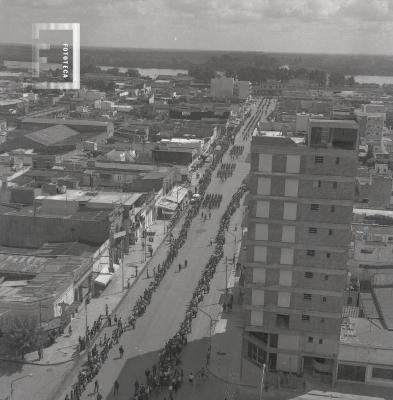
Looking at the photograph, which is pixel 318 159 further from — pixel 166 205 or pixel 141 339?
pixel 166 205

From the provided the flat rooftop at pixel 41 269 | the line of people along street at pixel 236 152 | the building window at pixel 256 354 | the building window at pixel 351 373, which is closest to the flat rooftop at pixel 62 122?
the line of people along street at pixel 236 152

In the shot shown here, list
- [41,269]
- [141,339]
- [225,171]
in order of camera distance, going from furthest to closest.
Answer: [225,171] → [41,269] → [141,339]

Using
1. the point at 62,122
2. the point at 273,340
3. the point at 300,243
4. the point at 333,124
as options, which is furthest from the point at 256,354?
the point at 62,122

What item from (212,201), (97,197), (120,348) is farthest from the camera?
(212,201)

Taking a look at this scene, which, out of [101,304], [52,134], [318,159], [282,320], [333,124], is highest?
[333,124]

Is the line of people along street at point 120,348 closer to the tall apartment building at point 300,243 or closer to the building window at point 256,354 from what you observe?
the building window at point 256,354

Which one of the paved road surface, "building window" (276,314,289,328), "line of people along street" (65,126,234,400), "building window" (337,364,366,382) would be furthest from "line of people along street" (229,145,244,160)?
"building window" (337,364,366,382)

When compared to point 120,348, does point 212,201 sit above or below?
above
